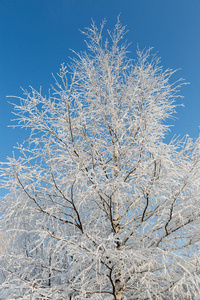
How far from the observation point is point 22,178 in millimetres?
3623

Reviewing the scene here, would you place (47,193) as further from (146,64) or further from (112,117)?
(146,64)

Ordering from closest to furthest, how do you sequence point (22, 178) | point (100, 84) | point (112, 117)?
1. point (22, 178)
2. point (112, 117)
3. point (100, 84)

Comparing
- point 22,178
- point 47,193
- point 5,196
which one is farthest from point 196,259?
point 5,196

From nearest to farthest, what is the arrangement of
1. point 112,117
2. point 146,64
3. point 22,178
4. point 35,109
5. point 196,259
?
point 196,259, point 22,178, point 35,109, point 112,117, point 146,64

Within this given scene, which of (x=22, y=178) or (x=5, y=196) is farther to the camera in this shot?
(x=5, y=196)

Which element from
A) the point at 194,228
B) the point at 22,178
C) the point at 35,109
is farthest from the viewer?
the point at 35,109

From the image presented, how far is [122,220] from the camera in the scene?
4504 mm

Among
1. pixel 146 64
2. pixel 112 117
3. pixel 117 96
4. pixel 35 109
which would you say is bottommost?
pixel 35 109

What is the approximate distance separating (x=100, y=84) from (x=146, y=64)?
1.29 metres

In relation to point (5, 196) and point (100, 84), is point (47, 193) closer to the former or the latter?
point (5, 196)

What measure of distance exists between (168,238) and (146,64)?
153 inches

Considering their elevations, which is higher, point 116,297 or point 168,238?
point 168,238

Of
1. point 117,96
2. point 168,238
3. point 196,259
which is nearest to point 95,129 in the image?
point 117,96

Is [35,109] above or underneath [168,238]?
above
